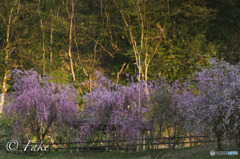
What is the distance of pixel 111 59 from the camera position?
3191 cm

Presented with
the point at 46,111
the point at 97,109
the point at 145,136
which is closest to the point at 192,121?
the point at 145,136

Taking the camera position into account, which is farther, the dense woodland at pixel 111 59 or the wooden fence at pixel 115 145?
the wooden fence at pixel 115 145

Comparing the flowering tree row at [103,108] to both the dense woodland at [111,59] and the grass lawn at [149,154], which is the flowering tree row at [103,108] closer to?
the dense woodland at [111,59]

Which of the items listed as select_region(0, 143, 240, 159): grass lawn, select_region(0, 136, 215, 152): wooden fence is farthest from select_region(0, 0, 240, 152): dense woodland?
select_region(0, 143, 240, 159): grass lawn

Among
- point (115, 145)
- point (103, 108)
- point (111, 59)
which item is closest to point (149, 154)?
point (115, 145)

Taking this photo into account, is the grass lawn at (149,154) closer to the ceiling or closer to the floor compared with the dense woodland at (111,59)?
closer to the floor

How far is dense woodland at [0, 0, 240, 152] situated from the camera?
19250mm

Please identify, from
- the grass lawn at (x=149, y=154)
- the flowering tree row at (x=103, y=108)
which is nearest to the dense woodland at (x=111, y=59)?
the flowering tree row at (x=103, y=108)

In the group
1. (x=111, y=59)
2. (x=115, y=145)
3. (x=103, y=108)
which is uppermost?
(x=111, y=59)

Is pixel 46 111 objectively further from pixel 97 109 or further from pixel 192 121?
pixel 192 121

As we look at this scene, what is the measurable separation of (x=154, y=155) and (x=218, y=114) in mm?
4908

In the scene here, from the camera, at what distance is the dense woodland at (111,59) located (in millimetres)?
19250

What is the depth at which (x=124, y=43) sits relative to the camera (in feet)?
100

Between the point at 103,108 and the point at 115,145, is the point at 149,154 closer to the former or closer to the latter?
the point at 115,145
